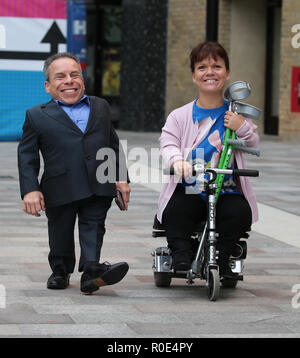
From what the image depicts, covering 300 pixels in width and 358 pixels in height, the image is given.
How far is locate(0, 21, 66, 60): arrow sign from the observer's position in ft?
53.0

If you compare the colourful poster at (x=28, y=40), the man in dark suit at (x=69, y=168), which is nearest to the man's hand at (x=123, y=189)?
the man in dark suit at (x=69, y=168)

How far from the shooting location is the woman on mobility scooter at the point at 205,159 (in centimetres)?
603

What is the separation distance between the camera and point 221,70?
6.11 meters

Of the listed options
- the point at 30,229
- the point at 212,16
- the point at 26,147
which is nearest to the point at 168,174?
the point at 26,147

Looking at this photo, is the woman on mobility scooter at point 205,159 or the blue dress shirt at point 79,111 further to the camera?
the blue dress shirt at point 79,111

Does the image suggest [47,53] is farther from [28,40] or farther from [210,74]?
[210,74]

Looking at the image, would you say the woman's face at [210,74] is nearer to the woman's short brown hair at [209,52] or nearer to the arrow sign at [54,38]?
the woman's short brown hair at [209,52]

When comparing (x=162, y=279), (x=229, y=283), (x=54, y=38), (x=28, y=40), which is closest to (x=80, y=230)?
(x=162, y=279)

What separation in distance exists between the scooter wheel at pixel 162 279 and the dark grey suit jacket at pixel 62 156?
1.90ft

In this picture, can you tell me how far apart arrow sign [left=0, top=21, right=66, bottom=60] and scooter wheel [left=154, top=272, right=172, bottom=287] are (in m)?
10.2

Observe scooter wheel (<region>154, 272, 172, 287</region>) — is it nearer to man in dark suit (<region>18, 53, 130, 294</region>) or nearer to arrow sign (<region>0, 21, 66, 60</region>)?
man in dark suit (<region>18, 53, 130, 294</region>)

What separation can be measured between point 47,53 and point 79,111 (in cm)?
1024

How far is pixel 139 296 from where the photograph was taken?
6.05 m
